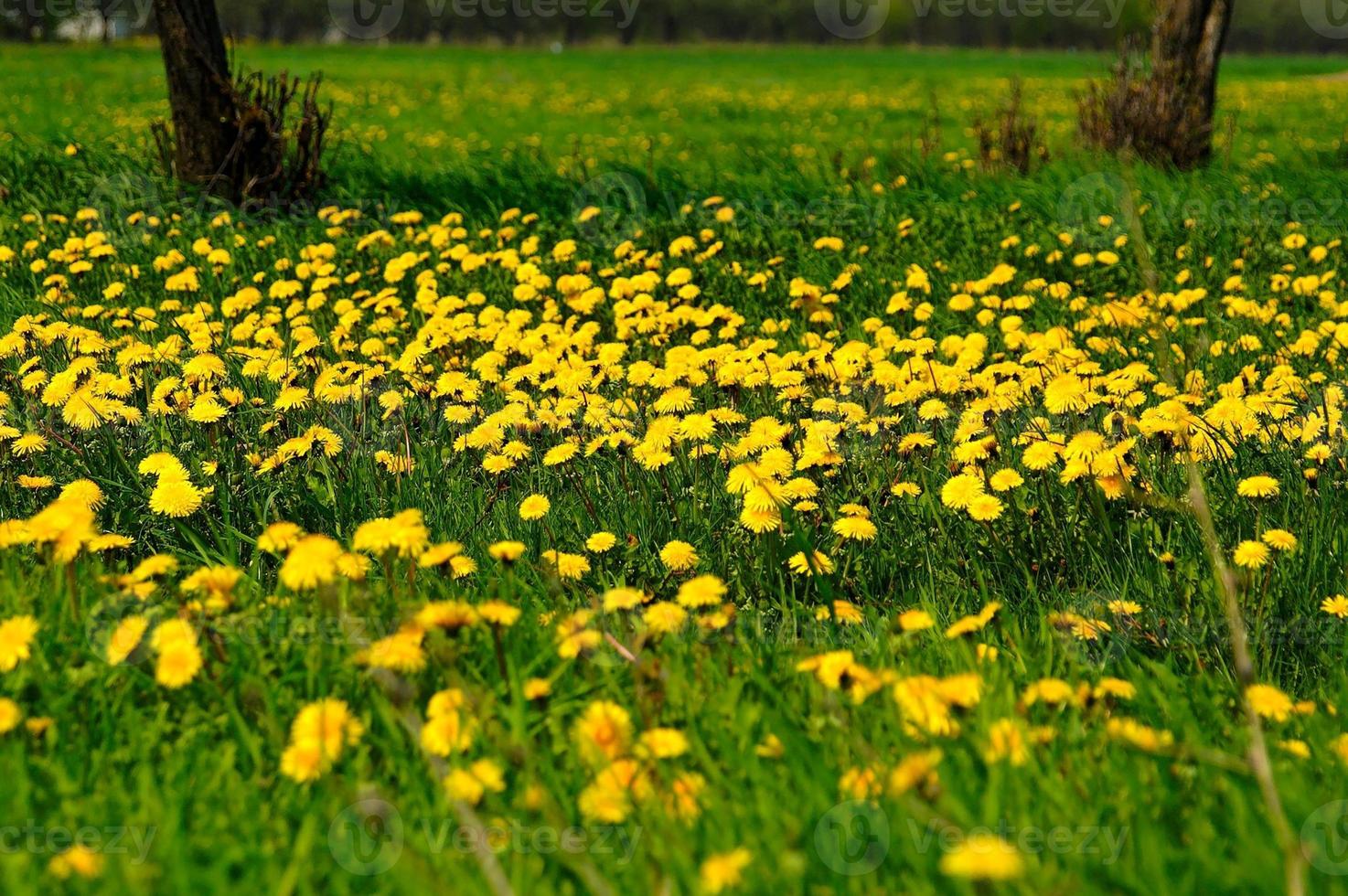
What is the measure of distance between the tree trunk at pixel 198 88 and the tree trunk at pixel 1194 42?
23.4 feet

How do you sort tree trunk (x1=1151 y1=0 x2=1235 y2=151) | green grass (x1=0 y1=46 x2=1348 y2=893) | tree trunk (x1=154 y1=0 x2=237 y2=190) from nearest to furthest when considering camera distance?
green grass (x1=0 y1=46 x2=1348 y2=893) → tree trunk (x1=154 y1=0 x2=237 y2=190) → tree trunk (x1=1151 y1=0 x2=1235 y2=151)

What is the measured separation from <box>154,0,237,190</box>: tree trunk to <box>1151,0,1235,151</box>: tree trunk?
7.15 m

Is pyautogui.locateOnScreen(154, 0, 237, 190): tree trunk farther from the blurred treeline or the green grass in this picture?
the blurred treeline

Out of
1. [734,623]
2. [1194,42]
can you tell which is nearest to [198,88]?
[734,623]

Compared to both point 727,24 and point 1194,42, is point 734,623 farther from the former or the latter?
point 727,24

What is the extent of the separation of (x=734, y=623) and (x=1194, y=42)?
8.53 m

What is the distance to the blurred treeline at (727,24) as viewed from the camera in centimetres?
7519

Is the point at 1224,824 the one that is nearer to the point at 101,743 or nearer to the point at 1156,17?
the point at 101,743

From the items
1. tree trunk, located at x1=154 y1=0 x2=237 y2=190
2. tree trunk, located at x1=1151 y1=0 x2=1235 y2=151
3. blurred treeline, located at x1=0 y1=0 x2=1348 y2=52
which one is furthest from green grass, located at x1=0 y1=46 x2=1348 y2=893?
blurred treeline, located at x1=0 y1=0 x2=1348 y2=52

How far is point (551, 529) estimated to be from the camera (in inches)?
127

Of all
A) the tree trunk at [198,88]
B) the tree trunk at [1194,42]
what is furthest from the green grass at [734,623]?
the tree trunk at [1194,42]

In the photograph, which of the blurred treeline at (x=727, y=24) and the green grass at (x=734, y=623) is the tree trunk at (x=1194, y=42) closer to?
the green grass at (x=734, y=623)

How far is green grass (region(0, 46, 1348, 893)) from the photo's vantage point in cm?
173

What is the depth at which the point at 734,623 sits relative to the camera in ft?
8.35
